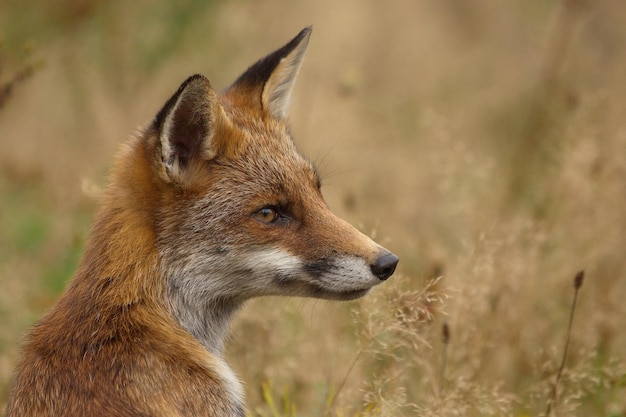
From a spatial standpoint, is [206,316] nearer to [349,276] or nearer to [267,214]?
[267,214]

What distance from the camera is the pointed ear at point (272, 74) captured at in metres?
5.34

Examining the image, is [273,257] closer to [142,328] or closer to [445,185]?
[142,328]

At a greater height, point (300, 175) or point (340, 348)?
point (300, 175)

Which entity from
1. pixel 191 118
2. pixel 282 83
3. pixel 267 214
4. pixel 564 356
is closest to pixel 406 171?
pixel 282 83

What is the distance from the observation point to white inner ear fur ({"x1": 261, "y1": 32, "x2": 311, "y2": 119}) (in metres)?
5.40

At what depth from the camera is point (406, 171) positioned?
11242 millimetres

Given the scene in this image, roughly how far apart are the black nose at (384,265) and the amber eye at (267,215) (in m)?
0.63

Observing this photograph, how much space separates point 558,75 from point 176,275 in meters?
7.21

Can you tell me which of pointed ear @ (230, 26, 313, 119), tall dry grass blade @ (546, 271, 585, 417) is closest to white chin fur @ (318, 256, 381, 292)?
tall dry grass blade @ (546, 271, 585, 417)

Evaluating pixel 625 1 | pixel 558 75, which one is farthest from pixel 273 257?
pixel 625 1

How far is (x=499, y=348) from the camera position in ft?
22.3

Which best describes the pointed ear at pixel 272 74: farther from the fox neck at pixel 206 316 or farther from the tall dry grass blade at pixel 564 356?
the tall dry grass blade at pixel 564 356

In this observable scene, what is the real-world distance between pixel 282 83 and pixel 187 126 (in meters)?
1.14

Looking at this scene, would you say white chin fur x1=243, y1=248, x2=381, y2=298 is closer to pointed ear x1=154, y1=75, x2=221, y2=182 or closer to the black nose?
the black nose
